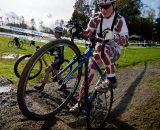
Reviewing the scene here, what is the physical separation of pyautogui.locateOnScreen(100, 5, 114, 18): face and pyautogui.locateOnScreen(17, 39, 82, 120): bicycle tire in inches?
41.5

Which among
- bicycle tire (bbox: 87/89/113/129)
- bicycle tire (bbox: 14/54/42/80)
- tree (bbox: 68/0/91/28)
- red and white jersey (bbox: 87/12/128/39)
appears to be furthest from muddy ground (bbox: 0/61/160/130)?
tree (bbox: 68/0/91/28)

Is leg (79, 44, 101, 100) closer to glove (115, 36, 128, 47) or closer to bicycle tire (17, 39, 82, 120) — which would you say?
bicycle tire (17, 39, 82, 120)

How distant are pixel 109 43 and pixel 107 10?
2.02ft

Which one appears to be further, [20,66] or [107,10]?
[20,66]

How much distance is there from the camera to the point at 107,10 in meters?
5.57

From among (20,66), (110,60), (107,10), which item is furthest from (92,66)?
(20,66)

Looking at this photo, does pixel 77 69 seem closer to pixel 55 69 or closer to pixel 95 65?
pixel 95 65

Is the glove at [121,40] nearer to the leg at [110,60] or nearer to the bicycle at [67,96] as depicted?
the leg at [110,60]

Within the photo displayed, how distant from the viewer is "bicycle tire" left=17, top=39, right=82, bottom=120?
4266mm

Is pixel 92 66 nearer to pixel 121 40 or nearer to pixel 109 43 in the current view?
pixel 109 43

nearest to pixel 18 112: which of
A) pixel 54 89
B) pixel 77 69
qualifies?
pixel 77 69

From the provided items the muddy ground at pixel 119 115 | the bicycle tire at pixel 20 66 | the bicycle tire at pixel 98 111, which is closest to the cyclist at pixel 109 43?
the bicycle tire at pixel 98 111

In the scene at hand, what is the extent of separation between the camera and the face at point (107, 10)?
5527 millimetres

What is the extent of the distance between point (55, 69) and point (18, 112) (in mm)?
2255
